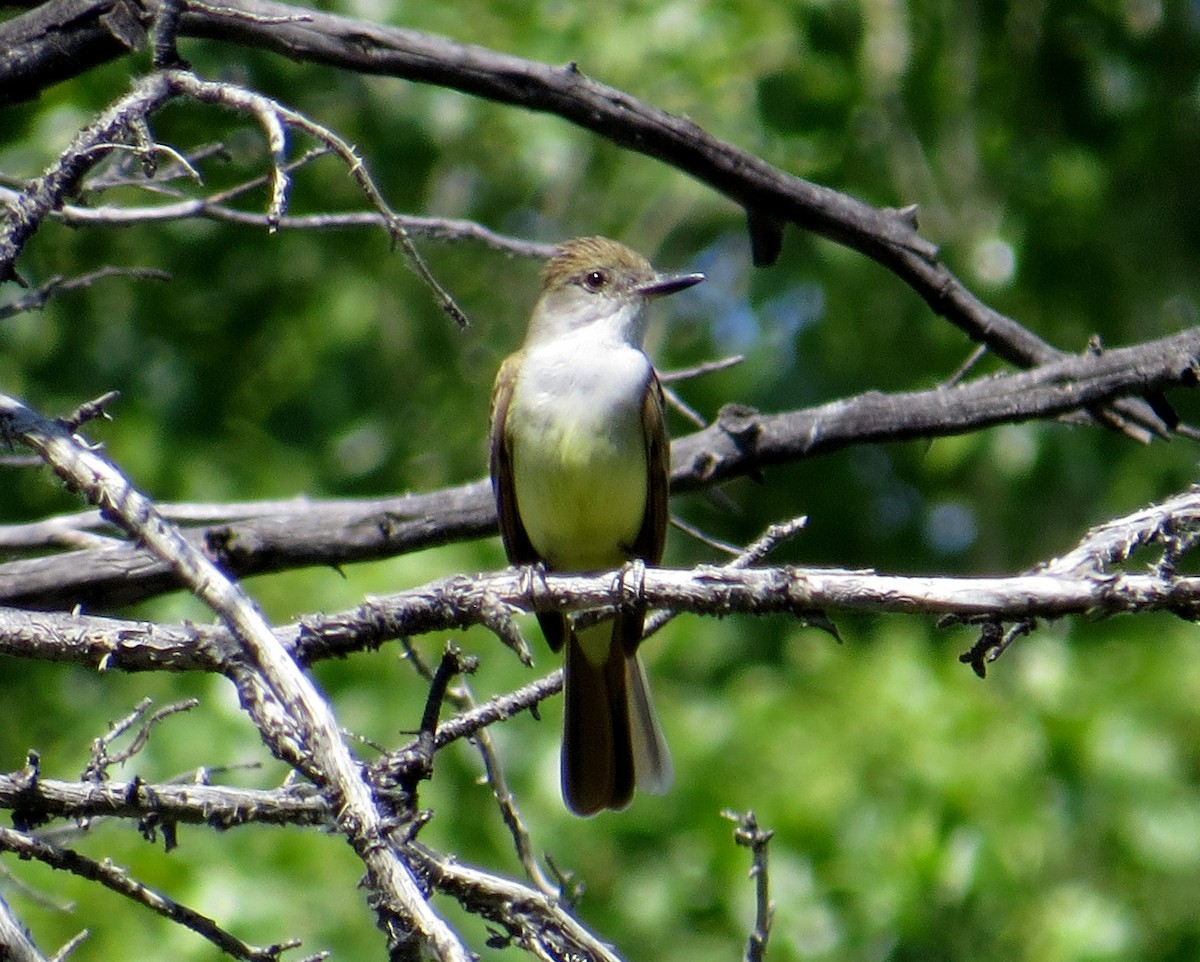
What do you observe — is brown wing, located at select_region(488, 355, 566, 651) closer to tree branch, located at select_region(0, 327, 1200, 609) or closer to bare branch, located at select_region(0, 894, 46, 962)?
tree branch, located at select_region(0, 327, 1200, 609)

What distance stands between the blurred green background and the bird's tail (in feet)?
2.35

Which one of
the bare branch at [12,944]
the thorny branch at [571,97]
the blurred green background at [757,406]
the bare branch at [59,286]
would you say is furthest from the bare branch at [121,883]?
the blurred green background at [757,406]

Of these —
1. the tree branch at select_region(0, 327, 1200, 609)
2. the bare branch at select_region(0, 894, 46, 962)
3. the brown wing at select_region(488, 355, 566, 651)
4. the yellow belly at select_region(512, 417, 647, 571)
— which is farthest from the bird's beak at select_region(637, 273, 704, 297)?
the bare branch at select_region(0, 894, 46, 962)

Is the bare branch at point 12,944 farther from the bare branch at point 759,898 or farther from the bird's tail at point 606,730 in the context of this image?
the bird's tail at point 606,730

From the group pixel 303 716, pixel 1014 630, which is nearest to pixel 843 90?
pixel 1014 630

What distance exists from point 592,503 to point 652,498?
0.17 m

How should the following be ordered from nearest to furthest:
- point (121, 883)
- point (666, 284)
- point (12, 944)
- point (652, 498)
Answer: point (12, 944) → point (121, 883) → point (652, 498) → point (666, 284)

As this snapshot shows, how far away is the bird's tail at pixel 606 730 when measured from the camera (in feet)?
15.0

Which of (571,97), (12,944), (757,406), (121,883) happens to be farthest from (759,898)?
(757,406)

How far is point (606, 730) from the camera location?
184 inches

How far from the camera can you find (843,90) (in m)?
7.62

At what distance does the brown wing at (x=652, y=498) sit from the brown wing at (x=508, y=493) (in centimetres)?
22

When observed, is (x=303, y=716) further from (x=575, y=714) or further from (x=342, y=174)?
(x=342, y=174)

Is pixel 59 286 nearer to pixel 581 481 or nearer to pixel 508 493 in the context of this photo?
pixel 508 493
